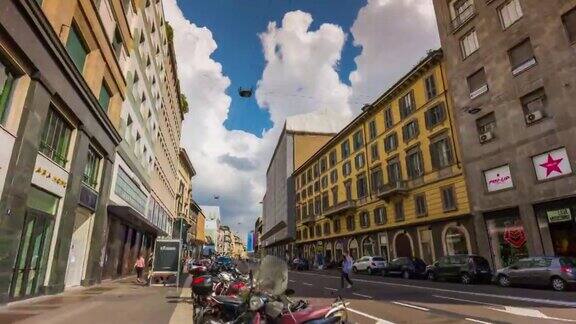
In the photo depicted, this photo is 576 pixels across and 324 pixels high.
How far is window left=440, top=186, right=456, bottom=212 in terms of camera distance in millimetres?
27062

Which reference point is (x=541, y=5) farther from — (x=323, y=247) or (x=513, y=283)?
(x=323, y=247)

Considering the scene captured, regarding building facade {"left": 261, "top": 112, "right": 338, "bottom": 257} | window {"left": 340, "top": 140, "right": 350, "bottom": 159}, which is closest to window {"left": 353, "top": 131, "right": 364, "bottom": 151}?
window {"left": 340, "top": 140, "right": 350, "bottom": 159}

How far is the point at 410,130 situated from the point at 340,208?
15226 millimetres

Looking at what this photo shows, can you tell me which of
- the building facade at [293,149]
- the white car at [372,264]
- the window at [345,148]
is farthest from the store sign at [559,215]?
the building facade at [293,149]

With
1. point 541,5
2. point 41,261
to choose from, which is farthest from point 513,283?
point 41,261

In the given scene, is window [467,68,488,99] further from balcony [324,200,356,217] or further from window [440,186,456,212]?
balcony [324,200,356,217]

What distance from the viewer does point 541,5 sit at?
21.5m

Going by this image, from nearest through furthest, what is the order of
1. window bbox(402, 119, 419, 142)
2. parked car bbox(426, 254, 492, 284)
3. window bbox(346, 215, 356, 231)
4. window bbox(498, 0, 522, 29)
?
parked car bbox(426, 254, 492, 284)
window bbox(498, 0, 522, 29)
window bbox(402, 119, 419, 142)
window bbox(346, 215, 356, 231)

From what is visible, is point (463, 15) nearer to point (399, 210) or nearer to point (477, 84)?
point (477, 84)

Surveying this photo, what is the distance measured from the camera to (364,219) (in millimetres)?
40312

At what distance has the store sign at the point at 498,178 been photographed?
22.7 m

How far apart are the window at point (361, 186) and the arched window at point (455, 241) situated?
532 inches

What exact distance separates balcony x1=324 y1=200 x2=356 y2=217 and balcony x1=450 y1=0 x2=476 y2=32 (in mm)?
21302

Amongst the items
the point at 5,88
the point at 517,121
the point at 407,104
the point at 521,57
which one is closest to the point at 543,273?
the point at 517,121
